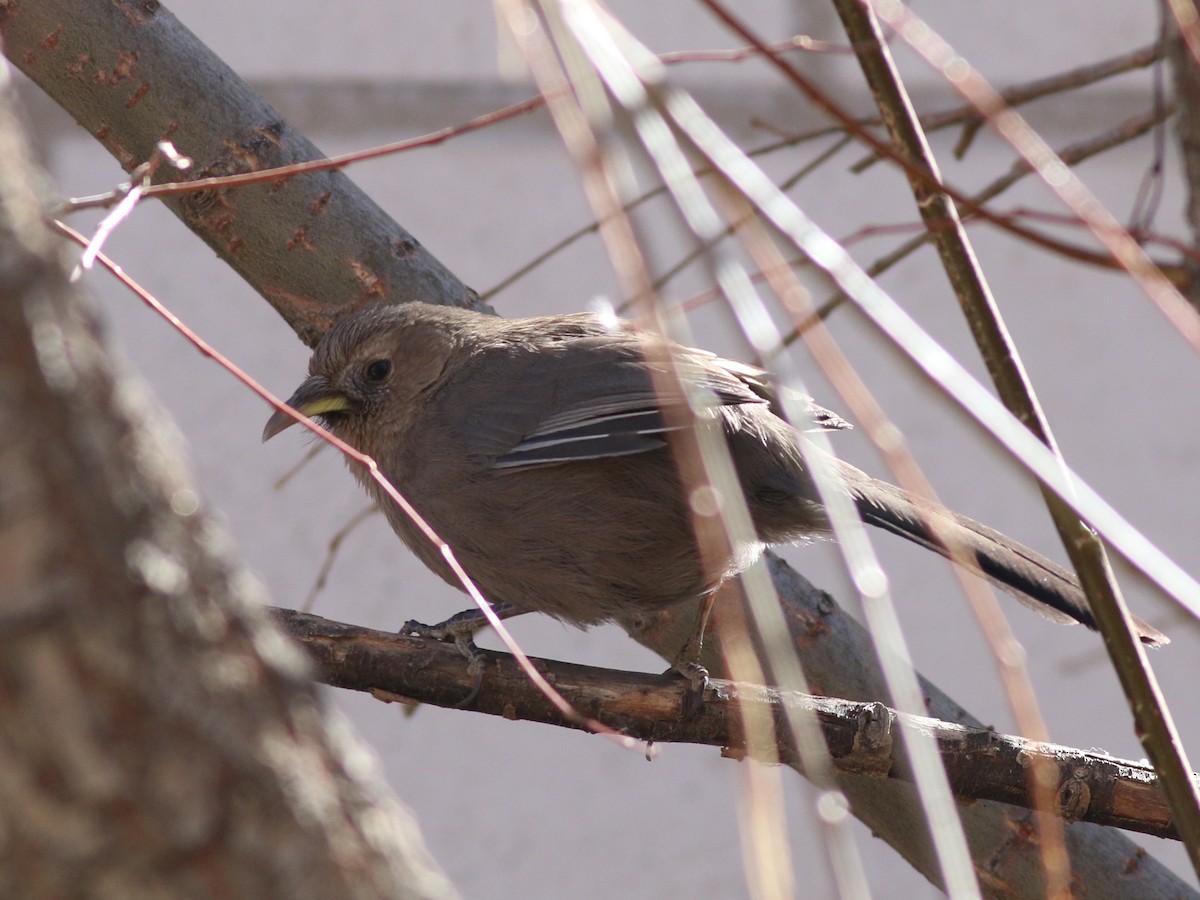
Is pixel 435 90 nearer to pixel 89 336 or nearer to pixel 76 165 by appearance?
pixel 76 165

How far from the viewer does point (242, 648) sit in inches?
29.9

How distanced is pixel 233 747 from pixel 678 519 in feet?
6.60

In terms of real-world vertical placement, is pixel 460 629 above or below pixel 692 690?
above

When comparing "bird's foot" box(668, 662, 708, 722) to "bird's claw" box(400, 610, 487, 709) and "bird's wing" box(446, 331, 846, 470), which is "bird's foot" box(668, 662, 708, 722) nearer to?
"bird's claw" box(400, 610, 487, 709)

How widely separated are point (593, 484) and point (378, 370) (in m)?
0.68

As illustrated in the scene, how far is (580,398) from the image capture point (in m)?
2.81

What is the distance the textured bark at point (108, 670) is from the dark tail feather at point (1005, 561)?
1.76 m

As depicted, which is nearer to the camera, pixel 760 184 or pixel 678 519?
pixel 760 184

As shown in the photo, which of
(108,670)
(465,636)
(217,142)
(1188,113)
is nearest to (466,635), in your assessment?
(465,636)

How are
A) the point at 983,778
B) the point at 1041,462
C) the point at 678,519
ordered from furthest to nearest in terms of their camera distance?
1. the point at 678,519
2. the point at 983,778
3. the point at 1041,462

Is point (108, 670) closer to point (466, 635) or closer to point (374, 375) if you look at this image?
point (466, 635)

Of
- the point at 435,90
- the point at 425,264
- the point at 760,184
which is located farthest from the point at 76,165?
the point at 760,184

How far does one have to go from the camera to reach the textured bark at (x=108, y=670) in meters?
0.69

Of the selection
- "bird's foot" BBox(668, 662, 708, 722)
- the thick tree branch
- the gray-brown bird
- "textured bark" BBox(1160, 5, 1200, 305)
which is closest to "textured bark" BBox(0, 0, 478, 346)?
the gray-brown bird
